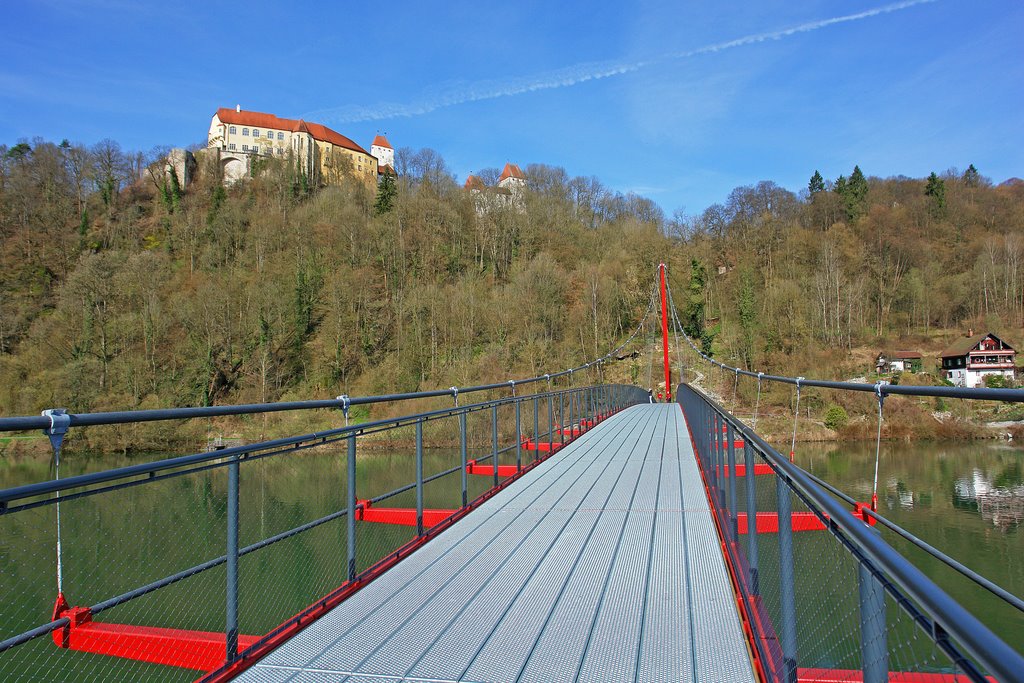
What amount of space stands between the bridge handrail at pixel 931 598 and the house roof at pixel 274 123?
80.8 m

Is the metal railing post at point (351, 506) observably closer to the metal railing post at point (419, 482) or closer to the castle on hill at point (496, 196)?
the metal railing post at point (419, 482)

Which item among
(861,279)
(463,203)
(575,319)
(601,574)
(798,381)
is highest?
(463,203)

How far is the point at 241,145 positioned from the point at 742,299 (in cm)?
5842

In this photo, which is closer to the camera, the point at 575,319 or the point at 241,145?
the point at 575,319

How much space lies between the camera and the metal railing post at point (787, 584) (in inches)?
72.6

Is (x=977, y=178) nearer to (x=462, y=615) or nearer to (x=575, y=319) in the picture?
(x=575, y=319)

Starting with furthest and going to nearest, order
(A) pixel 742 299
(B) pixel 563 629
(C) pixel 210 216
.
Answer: (C) pixel 210 216 < (A) pixel 742 299 < (B) pixel 563 629

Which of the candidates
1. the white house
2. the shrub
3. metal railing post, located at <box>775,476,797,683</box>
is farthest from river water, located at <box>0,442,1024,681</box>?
the shrub

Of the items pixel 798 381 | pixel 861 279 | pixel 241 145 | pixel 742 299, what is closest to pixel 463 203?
pixel 742 299

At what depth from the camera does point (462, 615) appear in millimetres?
2619

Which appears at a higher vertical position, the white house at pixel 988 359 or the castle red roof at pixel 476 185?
the castle red roof at pixel 476 185

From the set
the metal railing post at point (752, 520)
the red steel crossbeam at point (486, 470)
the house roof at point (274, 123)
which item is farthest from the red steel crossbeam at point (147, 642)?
the house roof at point (274, 123)

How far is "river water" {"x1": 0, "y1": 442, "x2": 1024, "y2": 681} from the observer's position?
451 cm

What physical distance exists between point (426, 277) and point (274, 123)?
4509 centimetres
